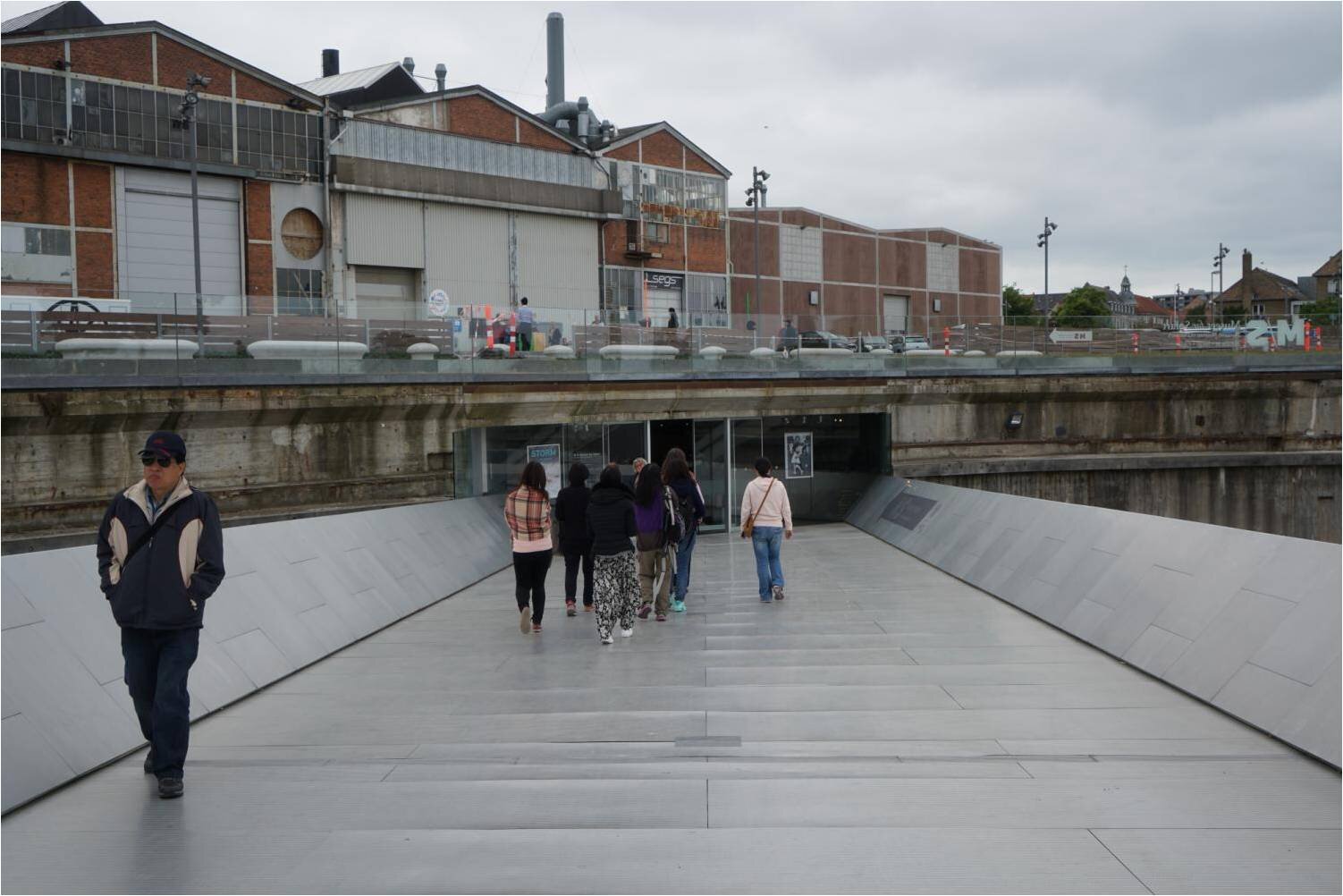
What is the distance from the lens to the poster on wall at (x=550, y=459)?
68.4ft

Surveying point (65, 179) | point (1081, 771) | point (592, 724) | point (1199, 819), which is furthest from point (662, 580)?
point (65, 179)

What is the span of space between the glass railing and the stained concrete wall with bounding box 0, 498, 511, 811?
4034 mm

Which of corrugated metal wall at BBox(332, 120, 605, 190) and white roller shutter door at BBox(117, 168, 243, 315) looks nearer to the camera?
white roller shutter door at BBox(117, 168, 243, 315)

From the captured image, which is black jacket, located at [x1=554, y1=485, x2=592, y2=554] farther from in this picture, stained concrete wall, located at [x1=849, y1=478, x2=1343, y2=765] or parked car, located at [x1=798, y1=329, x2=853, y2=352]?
parked car, located at [x1=798, y1=329, x2=853, y2=352]

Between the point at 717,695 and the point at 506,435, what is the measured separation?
1258 cm

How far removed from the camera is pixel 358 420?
18.1m

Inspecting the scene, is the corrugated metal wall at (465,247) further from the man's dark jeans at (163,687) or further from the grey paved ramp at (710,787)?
the man's dark jeans at (163,687)

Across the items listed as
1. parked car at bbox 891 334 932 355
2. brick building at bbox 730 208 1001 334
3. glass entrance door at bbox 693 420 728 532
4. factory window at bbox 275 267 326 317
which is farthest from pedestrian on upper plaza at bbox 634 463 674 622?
brick building at bbox 730 208 1001 334

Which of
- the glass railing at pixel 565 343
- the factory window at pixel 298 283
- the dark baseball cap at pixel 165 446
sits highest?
the factory window at pixel 298 283

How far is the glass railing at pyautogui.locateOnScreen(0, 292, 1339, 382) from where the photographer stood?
1577cm

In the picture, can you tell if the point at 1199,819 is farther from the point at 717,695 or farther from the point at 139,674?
the point at 139,674

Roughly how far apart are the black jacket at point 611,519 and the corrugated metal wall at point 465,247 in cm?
2823

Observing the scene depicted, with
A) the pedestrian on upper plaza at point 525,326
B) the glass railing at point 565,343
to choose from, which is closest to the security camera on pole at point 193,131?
the pedestrian on upper plaza at point 525,326

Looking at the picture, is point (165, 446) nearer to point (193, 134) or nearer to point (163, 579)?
point (163, 579)
